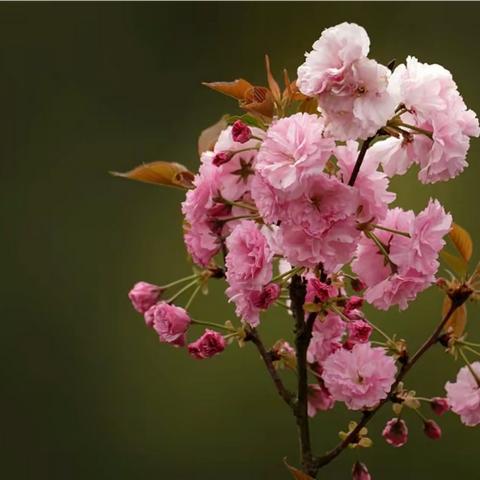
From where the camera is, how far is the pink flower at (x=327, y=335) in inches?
41.7

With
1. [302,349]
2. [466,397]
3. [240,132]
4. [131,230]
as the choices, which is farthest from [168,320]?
[131,230]

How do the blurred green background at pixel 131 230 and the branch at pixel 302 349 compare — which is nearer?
the branch at pixel 302 349

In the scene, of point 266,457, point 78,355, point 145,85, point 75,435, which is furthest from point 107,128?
point 266,457

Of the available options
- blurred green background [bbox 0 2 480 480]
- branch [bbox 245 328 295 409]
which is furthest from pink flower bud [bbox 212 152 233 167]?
blurred green background [bbox 0 2 480 480]

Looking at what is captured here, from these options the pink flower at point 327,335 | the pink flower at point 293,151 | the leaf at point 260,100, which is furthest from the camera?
the pink flower at point 327,335

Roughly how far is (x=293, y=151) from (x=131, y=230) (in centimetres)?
158

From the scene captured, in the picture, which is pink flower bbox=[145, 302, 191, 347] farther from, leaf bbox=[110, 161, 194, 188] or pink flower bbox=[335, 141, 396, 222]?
pink flower bbox=[335, 141, 396, 222]

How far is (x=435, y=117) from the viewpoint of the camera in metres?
0.89

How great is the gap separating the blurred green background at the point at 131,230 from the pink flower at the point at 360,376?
4.12ft

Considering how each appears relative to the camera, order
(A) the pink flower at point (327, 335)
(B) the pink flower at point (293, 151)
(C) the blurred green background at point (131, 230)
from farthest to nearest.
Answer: (C) the blurred green background at point (131, 230) < (A) the pink flower at point (327, 335) < (B) the pink flower at point (293, 151)

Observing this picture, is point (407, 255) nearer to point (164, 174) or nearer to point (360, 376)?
point (360, 376)

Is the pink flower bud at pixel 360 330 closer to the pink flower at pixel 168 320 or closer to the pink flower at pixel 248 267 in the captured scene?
the pink flower at pixel 248 267

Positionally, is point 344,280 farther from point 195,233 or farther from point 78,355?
point 78,355

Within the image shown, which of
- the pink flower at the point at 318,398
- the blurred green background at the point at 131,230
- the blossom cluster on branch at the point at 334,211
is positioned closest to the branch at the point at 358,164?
the blossom cluster on branch at the point at 334,211
